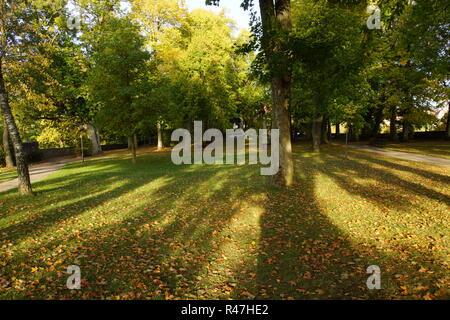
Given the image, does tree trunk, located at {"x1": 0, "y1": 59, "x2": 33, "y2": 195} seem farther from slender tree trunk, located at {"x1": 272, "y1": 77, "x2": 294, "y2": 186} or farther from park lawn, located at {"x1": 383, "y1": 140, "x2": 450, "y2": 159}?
park lawn, located at {"x1": 383, "y1": 140, "x2": 450, "y2": 159}

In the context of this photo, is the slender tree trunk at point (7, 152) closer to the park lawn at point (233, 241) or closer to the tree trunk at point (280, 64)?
the park lawn at point (233, 241)

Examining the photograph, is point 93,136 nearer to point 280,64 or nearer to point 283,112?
point 283,112

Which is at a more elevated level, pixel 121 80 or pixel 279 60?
pixel 121 80

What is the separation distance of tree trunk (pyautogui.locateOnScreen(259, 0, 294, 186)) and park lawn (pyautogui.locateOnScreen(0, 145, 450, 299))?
1.28 m

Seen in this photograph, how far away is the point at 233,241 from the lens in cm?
615

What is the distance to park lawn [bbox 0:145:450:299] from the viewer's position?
432cm

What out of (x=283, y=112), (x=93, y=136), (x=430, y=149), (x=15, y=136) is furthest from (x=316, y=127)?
(x=93, y=136)

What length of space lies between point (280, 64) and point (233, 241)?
595cm

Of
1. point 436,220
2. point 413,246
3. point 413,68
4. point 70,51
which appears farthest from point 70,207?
point 413,68

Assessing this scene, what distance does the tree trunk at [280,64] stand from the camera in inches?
331

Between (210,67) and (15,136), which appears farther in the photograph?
(210,67)

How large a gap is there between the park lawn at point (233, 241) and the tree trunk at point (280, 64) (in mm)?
1283

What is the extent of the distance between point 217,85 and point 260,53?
17.2 metres

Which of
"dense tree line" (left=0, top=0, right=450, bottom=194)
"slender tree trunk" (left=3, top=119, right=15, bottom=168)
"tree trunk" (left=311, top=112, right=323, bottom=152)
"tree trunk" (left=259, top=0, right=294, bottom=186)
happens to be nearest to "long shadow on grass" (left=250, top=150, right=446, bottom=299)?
"tree trunk" (left=259, top=0, right=294, bottom=186)
